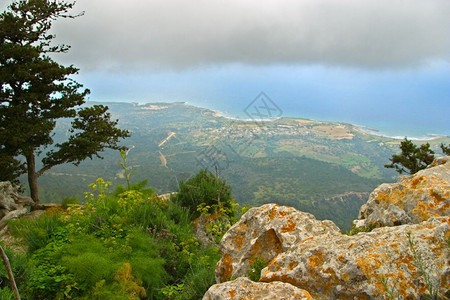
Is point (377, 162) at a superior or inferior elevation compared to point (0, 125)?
inferior

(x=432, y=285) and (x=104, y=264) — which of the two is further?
(x=104, y=264)

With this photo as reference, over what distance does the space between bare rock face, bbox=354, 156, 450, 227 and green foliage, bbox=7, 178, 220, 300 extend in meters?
2.79

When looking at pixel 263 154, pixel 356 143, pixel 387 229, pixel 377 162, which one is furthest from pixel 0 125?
pixel 356 143

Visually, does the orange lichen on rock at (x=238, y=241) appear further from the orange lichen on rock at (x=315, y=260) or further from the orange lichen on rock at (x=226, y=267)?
the orange lichen on rock at (x=315, y=260)

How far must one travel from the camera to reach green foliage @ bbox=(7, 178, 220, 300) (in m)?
4.61

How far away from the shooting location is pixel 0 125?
14523 mm

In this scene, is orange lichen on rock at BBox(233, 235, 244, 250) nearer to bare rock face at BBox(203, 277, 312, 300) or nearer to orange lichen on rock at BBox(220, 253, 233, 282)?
orange lichen on rock at BBox(220, 253, 233, 282)

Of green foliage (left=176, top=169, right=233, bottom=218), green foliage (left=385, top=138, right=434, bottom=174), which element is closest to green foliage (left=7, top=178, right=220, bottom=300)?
green foliage (left=176, top=169, right=233, bottom=218)

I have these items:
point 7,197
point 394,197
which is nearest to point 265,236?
point 394,197

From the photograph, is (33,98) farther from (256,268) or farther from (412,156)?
(412,156)

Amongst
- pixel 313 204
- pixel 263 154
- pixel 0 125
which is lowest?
pixel 313 204

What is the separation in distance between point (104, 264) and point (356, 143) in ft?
651

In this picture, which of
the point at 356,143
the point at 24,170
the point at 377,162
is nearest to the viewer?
the point at 24,170

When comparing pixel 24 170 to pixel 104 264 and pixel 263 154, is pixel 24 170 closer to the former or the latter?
pixel 104 264
